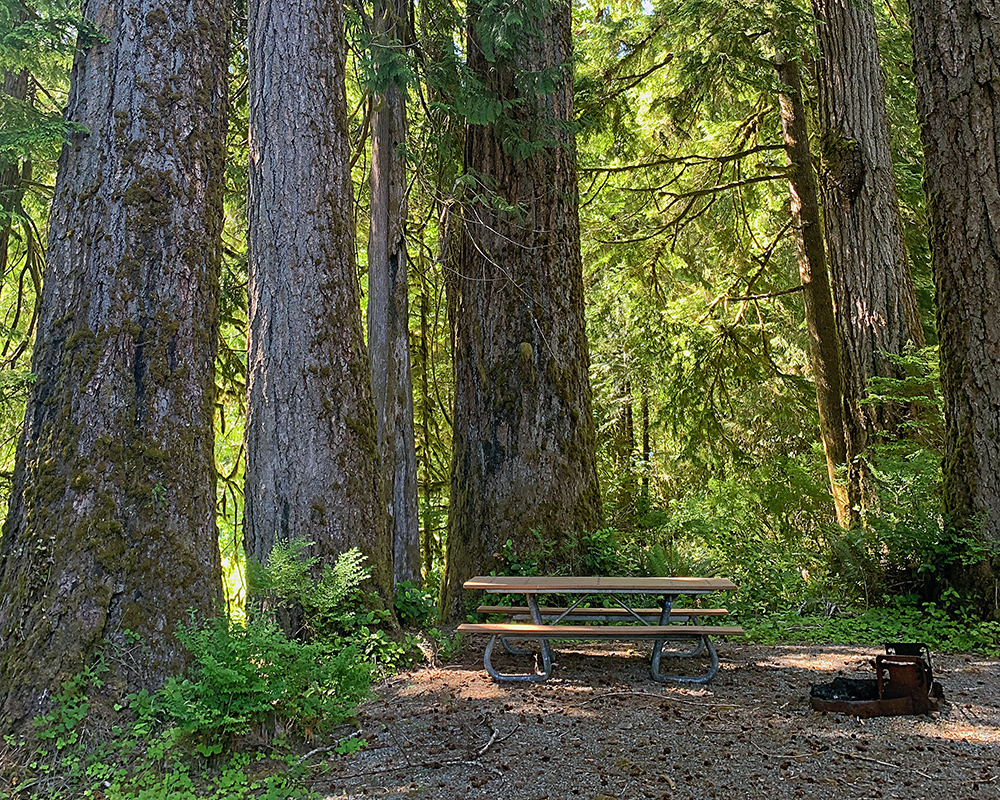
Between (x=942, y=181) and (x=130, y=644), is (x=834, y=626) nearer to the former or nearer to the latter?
(x=942, y=181)

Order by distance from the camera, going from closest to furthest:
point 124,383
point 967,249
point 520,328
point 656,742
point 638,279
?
point 656,742, point 124,383, point 967,249, point 520,328, point 638,279

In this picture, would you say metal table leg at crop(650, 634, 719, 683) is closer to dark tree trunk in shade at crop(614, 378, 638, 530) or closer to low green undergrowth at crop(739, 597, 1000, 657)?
low green undergrowth at crop(739, 597, 1000, 657)

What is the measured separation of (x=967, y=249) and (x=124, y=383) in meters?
6.67

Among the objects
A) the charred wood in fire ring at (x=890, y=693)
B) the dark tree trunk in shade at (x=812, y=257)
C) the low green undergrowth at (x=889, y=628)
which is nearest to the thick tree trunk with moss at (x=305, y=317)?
the charred wood in fire ring at (x=890, y=693)

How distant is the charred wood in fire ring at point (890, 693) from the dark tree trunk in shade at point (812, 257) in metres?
6.70

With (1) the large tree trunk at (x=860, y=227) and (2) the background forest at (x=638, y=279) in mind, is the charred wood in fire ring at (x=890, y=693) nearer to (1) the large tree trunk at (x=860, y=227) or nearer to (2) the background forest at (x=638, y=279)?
(2) the background forest at (x=638, y=279)

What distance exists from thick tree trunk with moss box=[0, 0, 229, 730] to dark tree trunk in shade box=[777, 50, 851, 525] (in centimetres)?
867

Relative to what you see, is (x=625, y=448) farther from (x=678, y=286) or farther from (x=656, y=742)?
(x=656, y=742)

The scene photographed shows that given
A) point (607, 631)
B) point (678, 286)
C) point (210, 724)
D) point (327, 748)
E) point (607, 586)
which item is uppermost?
point (678, 286)

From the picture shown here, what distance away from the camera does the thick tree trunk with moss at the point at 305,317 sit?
5.98 metres

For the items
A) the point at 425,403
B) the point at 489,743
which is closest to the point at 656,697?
the point at 489,743

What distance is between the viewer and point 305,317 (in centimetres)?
612

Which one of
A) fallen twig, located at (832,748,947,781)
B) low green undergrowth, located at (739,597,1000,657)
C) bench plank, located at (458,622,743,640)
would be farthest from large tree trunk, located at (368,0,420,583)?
fallen twig, located at (832,748,947,781)

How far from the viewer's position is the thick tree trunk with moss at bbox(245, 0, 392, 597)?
5.98m
